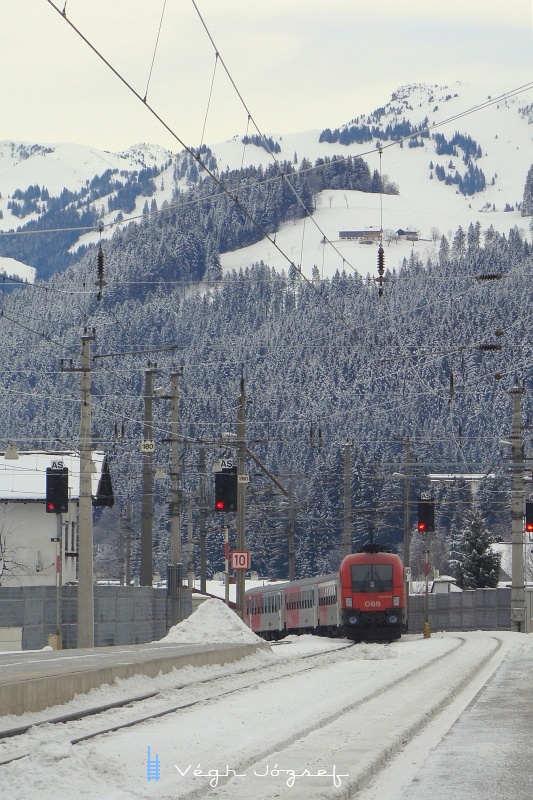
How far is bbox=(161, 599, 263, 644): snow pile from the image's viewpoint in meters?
33.3

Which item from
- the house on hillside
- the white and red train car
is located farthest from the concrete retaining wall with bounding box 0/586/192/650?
the house on hillside

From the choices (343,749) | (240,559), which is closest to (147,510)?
(240,559)

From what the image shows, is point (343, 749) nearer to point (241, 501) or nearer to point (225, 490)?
point (225, 490)

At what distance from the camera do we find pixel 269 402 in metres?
159

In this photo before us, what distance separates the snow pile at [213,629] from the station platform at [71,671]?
5.46 metres

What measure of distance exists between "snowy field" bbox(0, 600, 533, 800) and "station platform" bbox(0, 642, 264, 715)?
0.58 ft

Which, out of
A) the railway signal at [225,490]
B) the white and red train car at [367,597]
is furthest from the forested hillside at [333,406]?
the railway signal at [225,490]

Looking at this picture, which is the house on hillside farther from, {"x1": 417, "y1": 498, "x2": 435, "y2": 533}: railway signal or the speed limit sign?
the speed limit sign

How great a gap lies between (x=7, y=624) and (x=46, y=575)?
1346 inches

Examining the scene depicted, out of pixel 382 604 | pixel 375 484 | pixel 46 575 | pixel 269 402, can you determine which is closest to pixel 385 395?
pixel 269 402

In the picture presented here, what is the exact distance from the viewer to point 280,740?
13.9 metres

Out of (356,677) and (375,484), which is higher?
(375,484)

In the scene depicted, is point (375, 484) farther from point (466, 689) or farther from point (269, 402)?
point (466, 689)

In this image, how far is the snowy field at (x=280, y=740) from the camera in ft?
35.7
